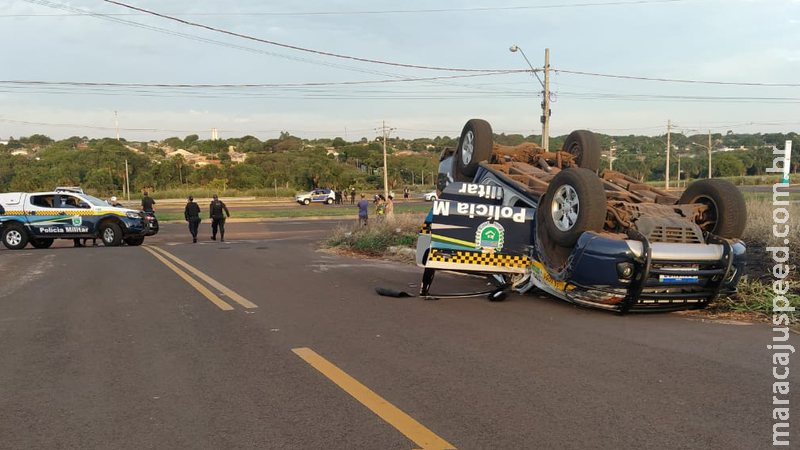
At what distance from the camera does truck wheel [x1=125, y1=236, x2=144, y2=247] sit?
21.6m

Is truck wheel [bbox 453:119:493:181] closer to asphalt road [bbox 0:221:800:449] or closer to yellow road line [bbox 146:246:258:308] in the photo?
asphalt road [bbox 0:221:800:449]

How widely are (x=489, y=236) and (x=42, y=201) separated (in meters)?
17.7

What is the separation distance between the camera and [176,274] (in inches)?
464

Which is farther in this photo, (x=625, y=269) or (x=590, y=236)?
(x=590, y=236)

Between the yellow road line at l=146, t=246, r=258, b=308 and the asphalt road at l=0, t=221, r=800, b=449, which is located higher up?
the asphalt road at l=0, t=221, r=800, b=449

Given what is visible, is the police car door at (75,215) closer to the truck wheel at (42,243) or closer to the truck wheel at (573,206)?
the truck wheel at (42,243)

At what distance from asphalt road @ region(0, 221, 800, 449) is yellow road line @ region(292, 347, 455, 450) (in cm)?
2

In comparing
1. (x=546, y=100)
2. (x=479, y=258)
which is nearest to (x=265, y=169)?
(x=546, y=100)

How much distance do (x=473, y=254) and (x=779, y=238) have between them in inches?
211

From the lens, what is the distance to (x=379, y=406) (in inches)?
169

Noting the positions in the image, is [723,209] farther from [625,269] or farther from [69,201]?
[69,201]

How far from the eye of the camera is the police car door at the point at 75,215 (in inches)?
805
